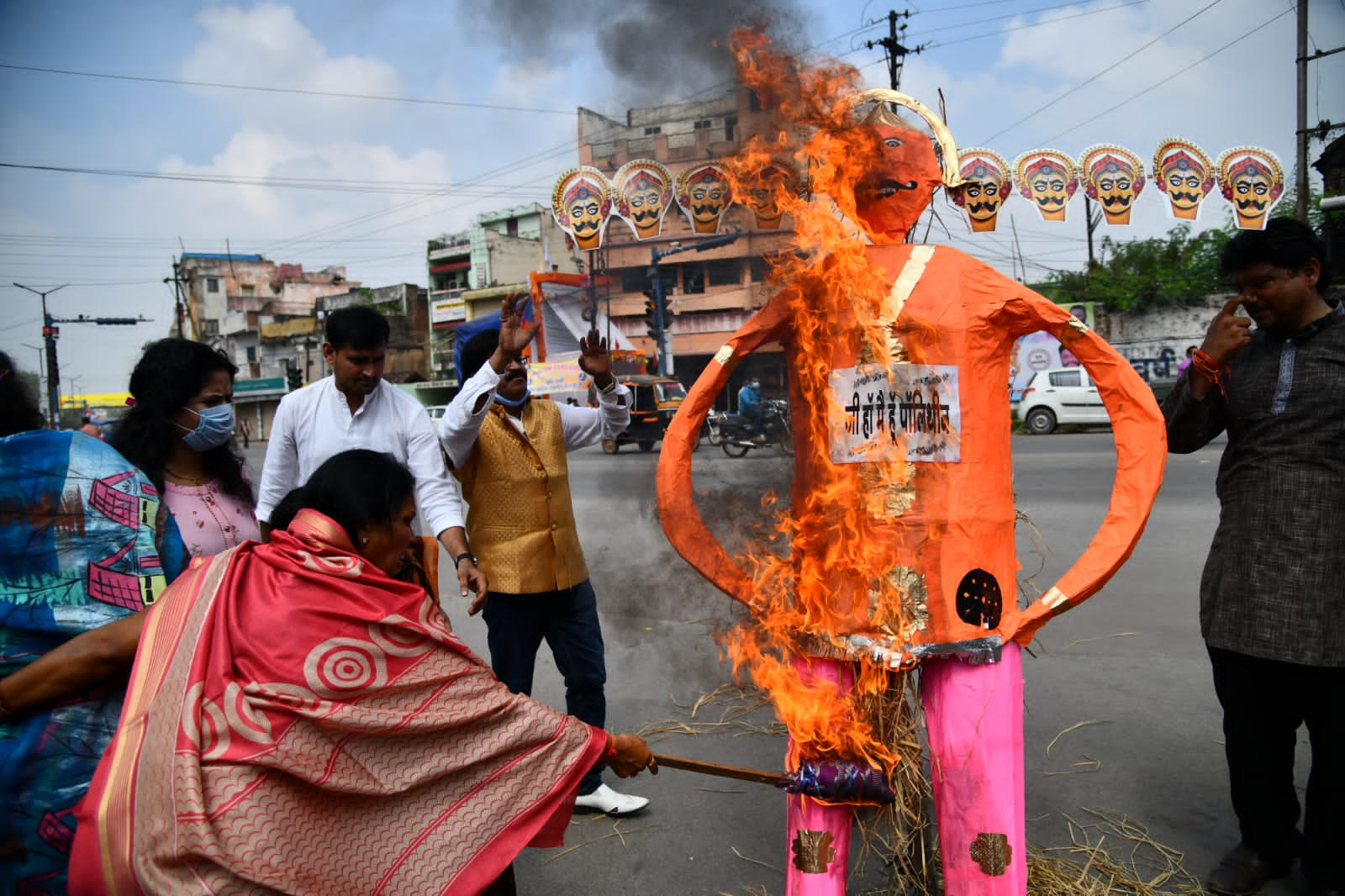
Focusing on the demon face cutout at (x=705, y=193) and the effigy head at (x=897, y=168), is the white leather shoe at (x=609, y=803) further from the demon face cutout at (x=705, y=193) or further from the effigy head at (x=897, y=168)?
the effigy head at (x=897, y=168)

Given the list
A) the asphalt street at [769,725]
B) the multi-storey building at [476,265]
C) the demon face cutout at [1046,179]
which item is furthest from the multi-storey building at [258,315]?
the asphalt street at [769,725]

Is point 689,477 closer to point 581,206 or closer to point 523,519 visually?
point 523,519

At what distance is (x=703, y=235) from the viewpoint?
3189 mm

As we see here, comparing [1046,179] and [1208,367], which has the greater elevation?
[1046,179]

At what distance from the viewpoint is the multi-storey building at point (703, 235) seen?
2715 mm

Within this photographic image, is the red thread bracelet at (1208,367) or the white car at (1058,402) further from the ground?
the red thread bracelet at (1208,367)

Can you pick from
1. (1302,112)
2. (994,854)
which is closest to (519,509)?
(994,854)

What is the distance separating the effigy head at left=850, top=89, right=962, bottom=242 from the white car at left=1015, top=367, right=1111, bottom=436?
763 inches

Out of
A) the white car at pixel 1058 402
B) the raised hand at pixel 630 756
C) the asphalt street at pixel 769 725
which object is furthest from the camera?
the white car at pixel 1058 402

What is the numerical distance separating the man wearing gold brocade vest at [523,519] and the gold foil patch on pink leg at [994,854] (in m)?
1.51

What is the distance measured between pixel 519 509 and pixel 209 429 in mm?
1165

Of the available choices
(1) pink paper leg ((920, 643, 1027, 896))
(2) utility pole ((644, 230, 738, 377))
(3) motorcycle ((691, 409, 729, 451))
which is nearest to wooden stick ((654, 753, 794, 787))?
(1) pink paper leg ((920, 643, 1027, 896))

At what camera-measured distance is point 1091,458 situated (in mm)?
14062

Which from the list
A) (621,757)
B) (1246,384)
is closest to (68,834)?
(621,757)
